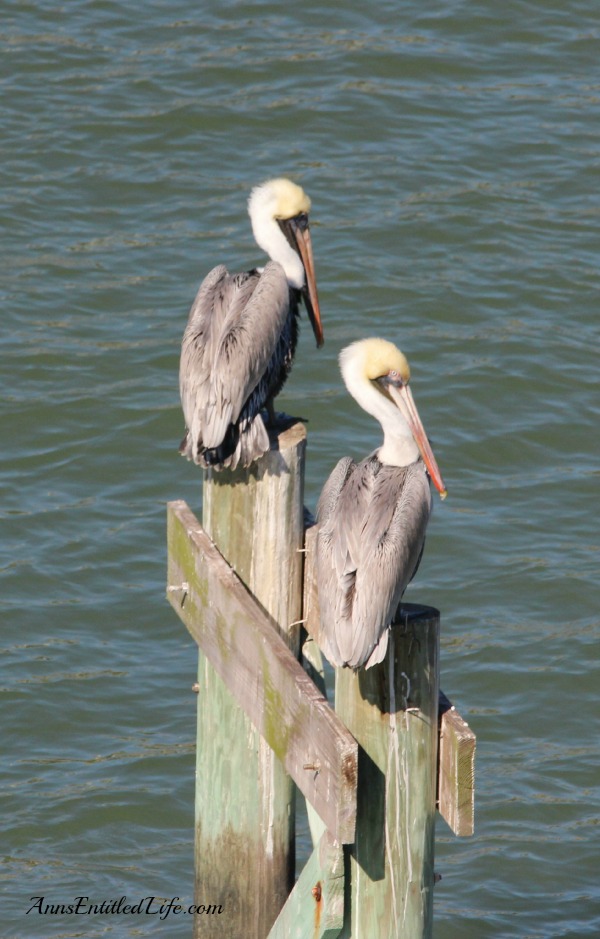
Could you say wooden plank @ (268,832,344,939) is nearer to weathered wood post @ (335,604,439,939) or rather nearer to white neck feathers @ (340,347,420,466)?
weathered wood post @ (335,604,439,939)

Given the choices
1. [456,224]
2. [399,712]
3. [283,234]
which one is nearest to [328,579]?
[399,712]

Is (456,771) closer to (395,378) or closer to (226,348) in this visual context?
(395,378)

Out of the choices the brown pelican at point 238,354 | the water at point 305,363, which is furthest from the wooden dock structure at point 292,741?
the water at point 305,363

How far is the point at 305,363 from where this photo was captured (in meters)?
8.25

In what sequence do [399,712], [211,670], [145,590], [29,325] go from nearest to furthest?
1. [399,712]
2. [211,670]
3. [145,590]
4. [29,325]

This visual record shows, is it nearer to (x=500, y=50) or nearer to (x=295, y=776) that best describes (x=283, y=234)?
(x=295, y=776)

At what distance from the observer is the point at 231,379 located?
4.60 metres

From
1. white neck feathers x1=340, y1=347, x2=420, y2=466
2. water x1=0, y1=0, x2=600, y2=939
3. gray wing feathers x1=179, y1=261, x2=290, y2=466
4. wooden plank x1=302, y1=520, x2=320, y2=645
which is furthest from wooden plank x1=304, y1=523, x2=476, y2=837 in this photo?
water x1=0, y1=0, x2=600, y2=939

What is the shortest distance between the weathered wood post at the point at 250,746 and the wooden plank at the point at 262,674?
8 centimetres

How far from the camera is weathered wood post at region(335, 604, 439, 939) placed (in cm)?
336

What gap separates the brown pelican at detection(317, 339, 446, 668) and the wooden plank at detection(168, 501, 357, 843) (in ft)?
0.42

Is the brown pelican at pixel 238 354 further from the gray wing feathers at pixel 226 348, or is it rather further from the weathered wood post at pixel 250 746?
the weathered wood post at pixel 250 746

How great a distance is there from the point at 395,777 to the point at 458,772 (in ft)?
0.43

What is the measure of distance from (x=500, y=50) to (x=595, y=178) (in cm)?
149
